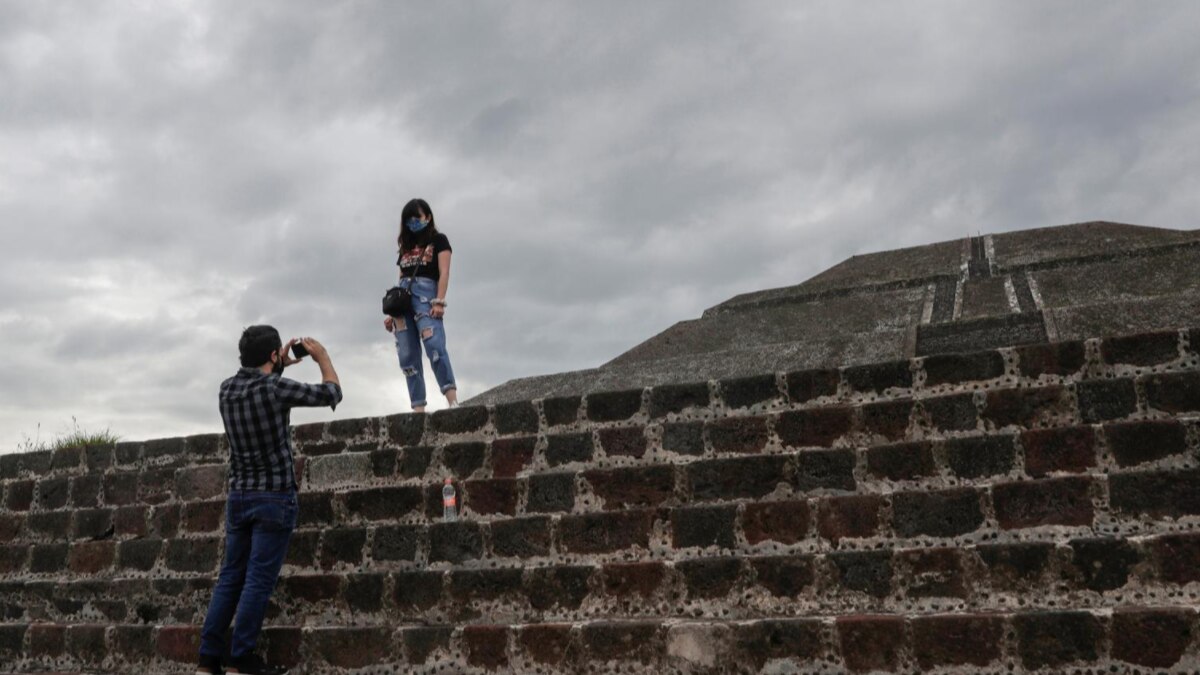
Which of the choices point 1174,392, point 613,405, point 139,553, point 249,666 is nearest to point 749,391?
point 613,405

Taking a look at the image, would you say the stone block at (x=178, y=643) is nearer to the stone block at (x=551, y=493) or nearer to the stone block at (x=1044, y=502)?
the stone block at (x=551, y=493)

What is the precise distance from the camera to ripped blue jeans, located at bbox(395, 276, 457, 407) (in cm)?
648

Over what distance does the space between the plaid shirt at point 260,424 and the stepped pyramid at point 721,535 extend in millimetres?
982

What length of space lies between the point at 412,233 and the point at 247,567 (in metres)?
2.88

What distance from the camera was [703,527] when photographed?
4.73m

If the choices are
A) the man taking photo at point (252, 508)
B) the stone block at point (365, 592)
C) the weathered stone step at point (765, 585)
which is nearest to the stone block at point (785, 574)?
the weathered stone step at point (765, 585)

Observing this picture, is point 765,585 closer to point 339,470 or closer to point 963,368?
point 963,368

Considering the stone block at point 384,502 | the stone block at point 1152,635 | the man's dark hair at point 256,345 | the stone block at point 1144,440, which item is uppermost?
the man's dark hair at point 256,345

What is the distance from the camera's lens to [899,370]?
16.3ft

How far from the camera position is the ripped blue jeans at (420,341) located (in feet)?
21.3

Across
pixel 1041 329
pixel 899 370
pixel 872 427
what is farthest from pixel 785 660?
pixel 1041 329

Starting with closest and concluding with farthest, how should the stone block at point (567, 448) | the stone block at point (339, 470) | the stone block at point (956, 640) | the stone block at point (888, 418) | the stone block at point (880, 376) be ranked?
the stone block at point (956, 640)
the stone block at point (888, 418)
the stone block at point (880, 376)
the stone block at point (567, 448)
the stone block at point (339, 470)

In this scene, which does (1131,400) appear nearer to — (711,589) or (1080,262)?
(711,589)

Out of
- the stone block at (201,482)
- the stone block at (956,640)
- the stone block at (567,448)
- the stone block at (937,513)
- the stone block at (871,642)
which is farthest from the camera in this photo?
the stone block at (201,482)
